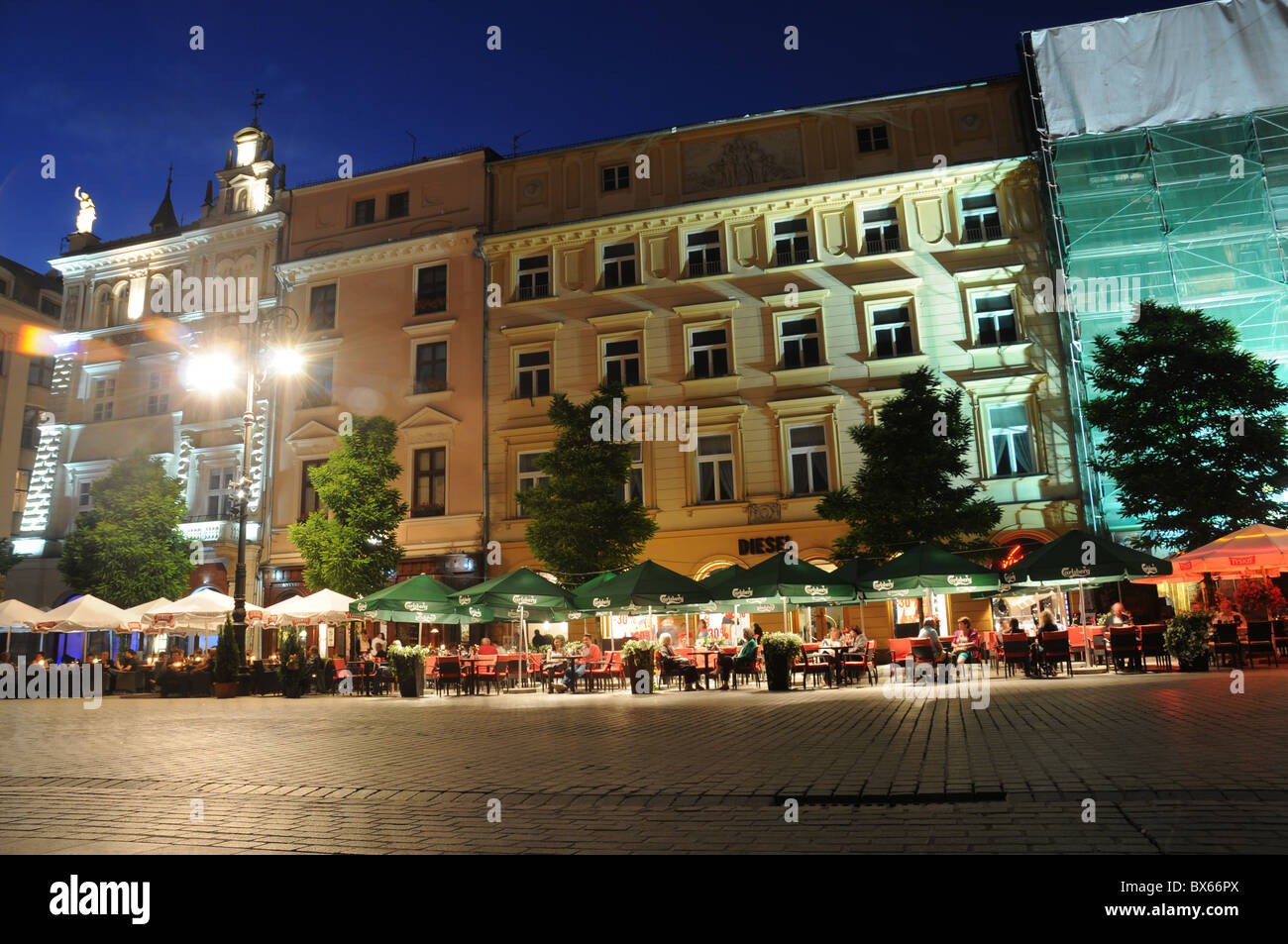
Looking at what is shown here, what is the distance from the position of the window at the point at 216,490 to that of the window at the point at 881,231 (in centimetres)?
2568

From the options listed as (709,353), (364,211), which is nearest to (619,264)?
(709,353)

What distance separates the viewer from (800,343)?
102 feet

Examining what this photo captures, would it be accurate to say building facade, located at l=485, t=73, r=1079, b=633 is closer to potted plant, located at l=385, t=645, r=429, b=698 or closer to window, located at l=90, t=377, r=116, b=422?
potted plant, located at l=385, t=645, r=429, b=698

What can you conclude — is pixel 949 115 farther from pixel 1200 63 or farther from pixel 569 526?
pixel 569 526

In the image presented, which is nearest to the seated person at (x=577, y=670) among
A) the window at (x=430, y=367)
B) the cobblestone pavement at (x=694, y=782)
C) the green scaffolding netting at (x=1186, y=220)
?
the cobblestone pavement at (x=694, y=782)

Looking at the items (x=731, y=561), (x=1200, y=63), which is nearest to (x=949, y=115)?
(x=1200, y=63)

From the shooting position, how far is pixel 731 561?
29.7 metres

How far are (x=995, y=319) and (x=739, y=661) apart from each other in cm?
1528

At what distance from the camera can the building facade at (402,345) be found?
3328 cm

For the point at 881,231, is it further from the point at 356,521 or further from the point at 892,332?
the point at 356,521

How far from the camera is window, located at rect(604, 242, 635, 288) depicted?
33.2m

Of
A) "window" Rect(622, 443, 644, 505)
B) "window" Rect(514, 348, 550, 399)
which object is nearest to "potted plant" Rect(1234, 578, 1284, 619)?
"window" Rect(622, 443, 644, 505)

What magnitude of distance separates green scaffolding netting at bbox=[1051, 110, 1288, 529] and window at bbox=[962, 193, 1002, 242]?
204cm

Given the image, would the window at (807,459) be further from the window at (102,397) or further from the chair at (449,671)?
the window at (102,397)
